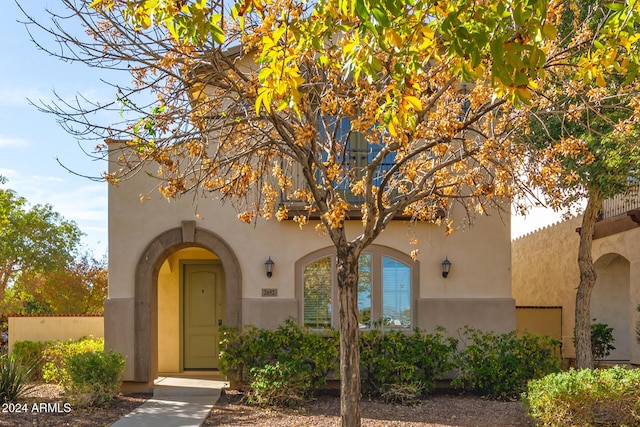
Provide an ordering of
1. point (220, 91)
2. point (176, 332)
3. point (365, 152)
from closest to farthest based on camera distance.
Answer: point (220, 91) < point (365, 152) < point (176, 332)

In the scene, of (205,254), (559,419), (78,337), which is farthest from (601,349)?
(78,337)

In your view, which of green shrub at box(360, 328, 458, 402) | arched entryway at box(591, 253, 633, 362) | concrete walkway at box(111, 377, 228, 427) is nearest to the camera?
concrete walkway at box(111, 377, 228, 427)

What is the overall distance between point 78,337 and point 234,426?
8.20m

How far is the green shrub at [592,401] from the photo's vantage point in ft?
26.7

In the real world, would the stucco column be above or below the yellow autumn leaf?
below

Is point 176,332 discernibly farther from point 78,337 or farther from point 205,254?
point 78,337

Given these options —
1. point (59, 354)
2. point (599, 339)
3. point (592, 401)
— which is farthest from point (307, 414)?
point (599, 339)

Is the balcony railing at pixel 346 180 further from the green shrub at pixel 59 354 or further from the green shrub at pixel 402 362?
the green shrub at pixel 59 354

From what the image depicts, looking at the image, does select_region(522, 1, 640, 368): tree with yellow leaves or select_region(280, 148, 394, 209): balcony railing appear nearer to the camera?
select_region(522, 1, 640, 368): tree with yellow leaves

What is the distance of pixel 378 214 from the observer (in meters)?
7.81

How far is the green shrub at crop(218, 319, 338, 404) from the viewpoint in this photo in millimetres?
10859

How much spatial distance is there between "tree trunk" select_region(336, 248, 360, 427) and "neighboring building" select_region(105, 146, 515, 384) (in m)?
4.89

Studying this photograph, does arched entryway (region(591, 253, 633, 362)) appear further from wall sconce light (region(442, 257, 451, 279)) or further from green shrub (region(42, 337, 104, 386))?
green shrub (region(42, 337, 104, 386))

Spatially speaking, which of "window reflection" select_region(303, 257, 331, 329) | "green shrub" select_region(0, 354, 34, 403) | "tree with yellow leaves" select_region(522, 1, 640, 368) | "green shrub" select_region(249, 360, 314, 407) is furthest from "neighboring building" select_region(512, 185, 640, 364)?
"green shrub" select_region(0, 354, 34, 403)
